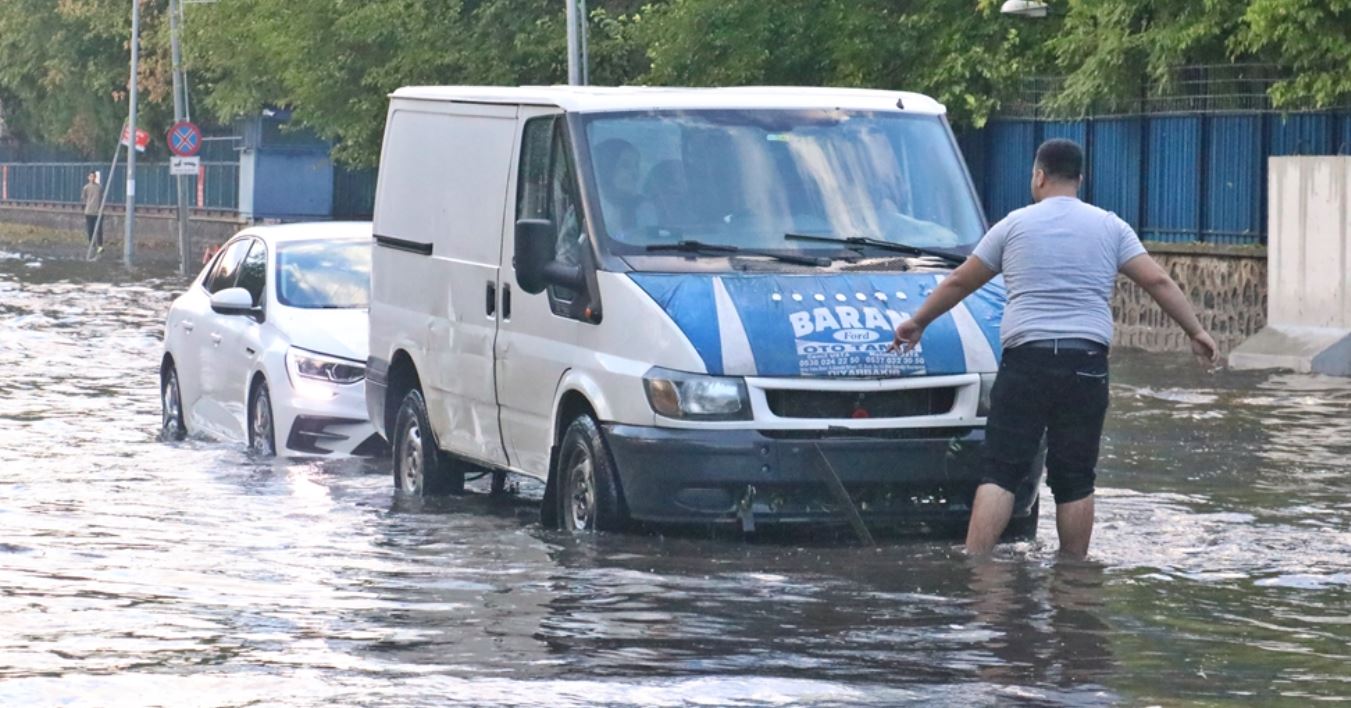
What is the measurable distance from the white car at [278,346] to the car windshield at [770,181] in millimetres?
4333

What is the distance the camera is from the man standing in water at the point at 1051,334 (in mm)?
9562

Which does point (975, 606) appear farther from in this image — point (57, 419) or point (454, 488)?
point (57, 419)

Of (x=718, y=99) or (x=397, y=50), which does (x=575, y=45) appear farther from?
(x=718, y=99)

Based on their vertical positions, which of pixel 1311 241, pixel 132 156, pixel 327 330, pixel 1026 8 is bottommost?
pixel 327 330

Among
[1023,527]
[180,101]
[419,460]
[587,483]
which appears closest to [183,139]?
[180,101]

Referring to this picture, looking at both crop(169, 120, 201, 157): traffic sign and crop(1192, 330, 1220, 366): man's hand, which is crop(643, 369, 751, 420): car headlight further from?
crop(169, 120, 201, 157): traffic sign

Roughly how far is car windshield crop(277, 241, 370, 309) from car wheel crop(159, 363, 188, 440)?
161 centimetres

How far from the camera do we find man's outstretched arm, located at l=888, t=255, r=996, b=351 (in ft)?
31.3

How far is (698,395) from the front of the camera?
971 centimetres

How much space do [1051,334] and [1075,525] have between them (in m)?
0.78

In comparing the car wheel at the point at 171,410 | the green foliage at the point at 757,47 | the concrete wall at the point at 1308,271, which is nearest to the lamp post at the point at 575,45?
the green foliage at the point at 757,47

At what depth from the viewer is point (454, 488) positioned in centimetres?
1252

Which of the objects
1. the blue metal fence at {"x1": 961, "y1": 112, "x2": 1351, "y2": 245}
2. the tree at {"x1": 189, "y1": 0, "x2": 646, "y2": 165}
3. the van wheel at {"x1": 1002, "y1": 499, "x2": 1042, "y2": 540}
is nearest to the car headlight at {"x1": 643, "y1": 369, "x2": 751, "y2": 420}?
the van wheel at {"x1": 1002, "y1": 499, "x2": 1042, "y2": 540}

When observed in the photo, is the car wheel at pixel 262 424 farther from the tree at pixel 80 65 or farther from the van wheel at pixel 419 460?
the tree at pixel 80 65
